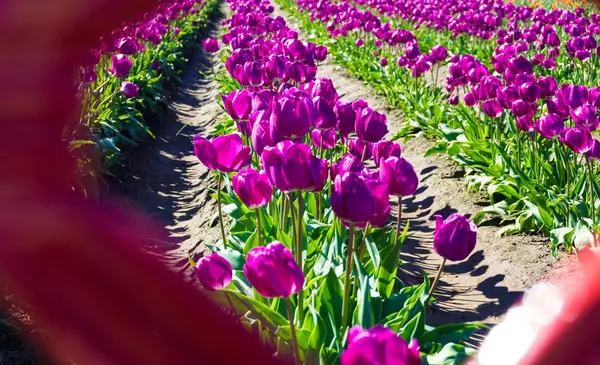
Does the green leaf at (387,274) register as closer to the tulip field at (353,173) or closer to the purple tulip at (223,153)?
the tulip field at (353,173)

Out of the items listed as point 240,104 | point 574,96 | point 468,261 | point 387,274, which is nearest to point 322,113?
point 240,104

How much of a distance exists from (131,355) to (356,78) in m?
8.67

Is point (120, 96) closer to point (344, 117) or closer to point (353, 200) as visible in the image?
point (344, 117)

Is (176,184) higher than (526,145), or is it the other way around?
(526,145)

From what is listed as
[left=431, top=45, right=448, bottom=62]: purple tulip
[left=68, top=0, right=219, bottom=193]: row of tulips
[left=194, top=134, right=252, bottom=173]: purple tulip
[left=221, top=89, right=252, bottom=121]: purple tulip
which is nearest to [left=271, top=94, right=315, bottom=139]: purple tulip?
[left=194, top=134, right=252, bottom=173]: purple tulip

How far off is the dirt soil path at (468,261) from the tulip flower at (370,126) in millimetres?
999

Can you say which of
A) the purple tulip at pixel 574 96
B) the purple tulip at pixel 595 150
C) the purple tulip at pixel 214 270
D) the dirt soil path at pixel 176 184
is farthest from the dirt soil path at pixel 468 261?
the purple tulip at pixel 214 270

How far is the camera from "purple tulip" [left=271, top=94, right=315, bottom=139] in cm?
159

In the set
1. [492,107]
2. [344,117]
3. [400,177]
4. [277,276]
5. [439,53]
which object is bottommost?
[439,53]

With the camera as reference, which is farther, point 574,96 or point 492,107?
point 492,107

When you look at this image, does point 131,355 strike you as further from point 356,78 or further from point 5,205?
point 356,78

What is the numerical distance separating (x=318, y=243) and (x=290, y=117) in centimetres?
108

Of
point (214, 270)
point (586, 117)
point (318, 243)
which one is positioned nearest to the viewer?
point (214, 270)

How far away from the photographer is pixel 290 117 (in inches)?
62.6
